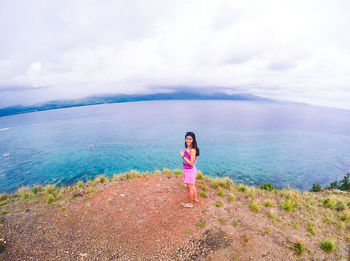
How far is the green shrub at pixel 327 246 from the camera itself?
18.7 feet

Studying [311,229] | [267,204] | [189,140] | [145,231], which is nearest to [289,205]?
[267,204]

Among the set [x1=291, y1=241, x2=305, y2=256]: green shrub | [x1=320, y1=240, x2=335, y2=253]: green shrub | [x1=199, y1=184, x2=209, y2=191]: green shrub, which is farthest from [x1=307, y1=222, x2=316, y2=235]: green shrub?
[x1=199, y1=184, x2=209, y2=191]: green shrub

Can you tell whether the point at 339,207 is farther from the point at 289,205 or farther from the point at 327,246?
the point at 327,246

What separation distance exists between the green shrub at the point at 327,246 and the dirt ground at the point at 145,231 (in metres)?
0.21

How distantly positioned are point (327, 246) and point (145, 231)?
22.2ft

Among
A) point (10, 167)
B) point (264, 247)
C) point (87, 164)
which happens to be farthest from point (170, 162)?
point (10, 167)

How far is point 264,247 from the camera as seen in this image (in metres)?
5.66

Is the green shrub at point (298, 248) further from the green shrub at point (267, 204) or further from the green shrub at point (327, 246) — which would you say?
the green shrub at point (267, 204)

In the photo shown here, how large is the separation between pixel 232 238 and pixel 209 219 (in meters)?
1.18

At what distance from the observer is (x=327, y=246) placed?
577cm

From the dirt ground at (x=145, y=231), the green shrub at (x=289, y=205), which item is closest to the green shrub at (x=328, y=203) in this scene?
the green shrub at (x=289, y=205)

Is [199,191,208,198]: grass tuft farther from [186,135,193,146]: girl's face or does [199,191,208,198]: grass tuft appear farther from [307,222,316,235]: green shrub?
[307,222,316,235]: green shrub

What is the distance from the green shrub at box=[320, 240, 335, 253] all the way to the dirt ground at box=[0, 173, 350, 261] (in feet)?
0.70

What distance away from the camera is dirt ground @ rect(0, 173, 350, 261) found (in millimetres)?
5433
